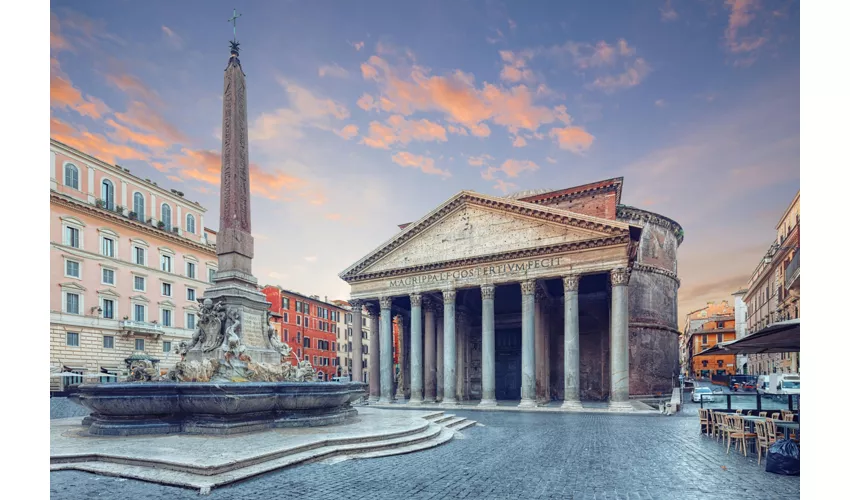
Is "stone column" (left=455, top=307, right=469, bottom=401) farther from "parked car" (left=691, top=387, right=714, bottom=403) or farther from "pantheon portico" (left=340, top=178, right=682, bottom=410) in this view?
"parked car" (left=691, top=387, right=714, bottom=403)

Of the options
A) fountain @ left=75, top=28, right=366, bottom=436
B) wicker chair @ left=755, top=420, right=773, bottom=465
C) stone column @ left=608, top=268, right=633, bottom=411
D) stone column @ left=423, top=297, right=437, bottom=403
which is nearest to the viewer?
wicker chair @ left=755, top=420, right=773, bottom=465

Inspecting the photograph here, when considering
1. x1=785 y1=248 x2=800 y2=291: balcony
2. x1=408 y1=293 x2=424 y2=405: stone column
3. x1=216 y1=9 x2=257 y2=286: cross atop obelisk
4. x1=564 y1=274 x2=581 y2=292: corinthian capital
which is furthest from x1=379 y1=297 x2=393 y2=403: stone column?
x1=785 y1=248 x2=800 y2=291: balcony

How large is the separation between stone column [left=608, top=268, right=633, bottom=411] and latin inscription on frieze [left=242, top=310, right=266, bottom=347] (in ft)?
48.4

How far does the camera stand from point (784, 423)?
826 centimetres

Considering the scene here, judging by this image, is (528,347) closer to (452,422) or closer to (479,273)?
(479,273)

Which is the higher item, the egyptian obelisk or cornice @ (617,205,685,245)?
cornice @ (617,205,685,245)

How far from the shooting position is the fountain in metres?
8.84

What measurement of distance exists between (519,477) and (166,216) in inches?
1186

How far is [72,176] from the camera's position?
23547 mm

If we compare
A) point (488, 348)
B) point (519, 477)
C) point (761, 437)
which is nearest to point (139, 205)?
point (488, 348)

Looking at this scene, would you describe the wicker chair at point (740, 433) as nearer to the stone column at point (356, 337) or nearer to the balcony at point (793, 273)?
the balcony at point (793, 273)

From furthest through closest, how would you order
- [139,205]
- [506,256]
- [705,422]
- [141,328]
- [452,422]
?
[139,205] < [141,328] < [506,256] < [452,422] < [705,422]
